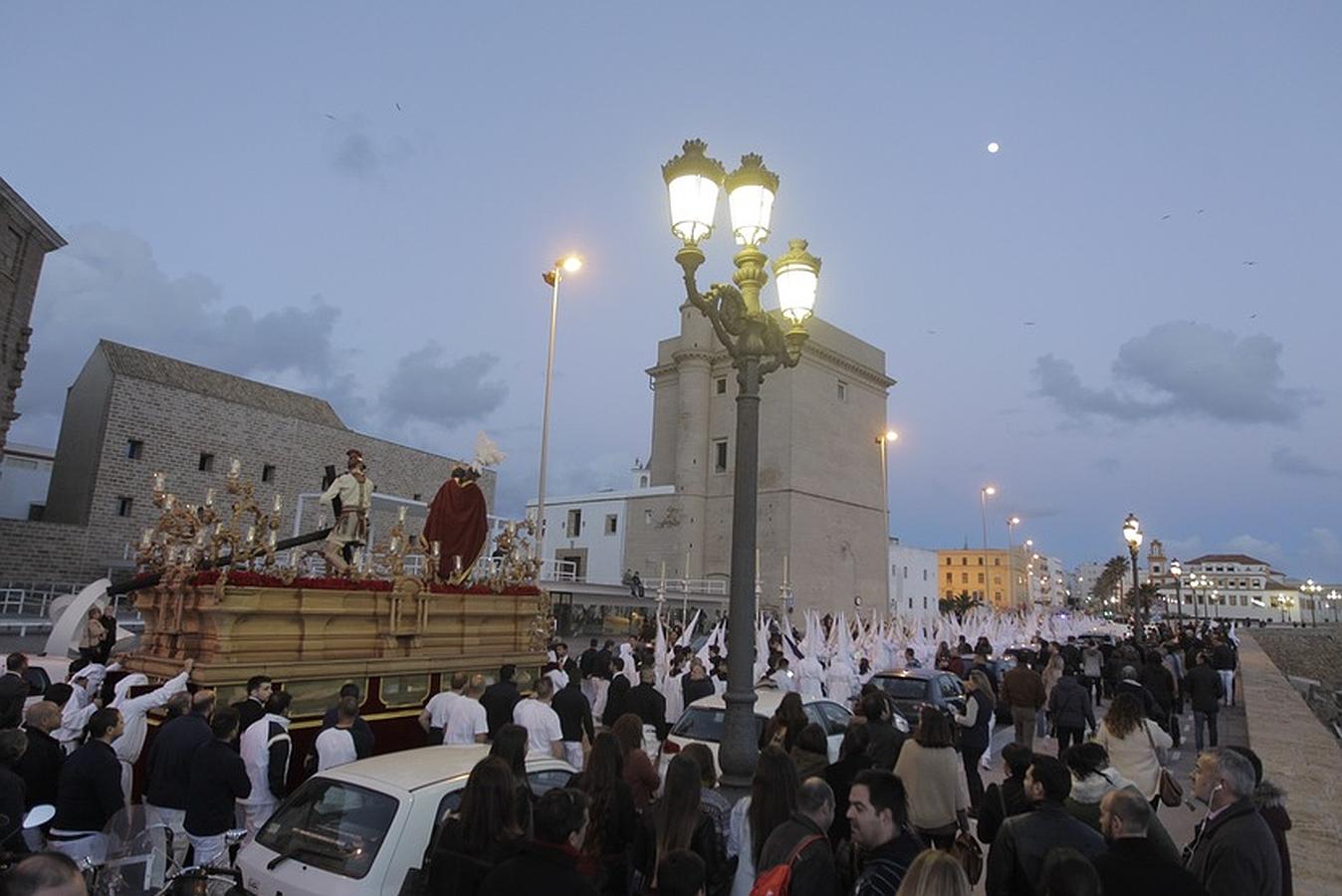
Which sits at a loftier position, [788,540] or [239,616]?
[788,540]

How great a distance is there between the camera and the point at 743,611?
6.76m

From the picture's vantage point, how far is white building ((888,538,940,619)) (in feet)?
218

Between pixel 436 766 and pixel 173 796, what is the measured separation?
221 cm

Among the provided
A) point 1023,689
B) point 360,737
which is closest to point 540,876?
point 360,737

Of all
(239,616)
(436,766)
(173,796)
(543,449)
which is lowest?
(173,796)

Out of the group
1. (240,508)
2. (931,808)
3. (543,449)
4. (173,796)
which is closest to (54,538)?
(543,449)

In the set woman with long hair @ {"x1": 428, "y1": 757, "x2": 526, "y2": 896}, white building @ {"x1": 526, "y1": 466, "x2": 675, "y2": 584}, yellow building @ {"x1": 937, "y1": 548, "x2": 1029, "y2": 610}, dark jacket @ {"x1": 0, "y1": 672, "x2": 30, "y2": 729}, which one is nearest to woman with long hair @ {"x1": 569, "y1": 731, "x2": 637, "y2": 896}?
woman with long hair @ {"x1": 428, "y1": 757, "x2": 526, "y2": 896}

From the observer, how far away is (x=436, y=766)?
5227 mm

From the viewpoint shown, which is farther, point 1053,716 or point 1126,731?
point 1053,716

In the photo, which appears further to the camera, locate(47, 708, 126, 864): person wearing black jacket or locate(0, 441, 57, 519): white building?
locate(0, 441, 57, 519): white building

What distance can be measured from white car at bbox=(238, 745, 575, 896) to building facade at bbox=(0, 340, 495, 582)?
78.1 ft

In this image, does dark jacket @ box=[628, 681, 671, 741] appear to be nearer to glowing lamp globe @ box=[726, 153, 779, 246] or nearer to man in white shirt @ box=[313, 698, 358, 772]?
man in white shirt @ box=[313, 698, 358, 772]

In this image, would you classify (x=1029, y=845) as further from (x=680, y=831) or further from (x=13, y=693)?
(x=13, y=693)

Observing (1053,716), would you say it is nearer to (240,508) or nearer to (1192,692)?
(1192,692)
